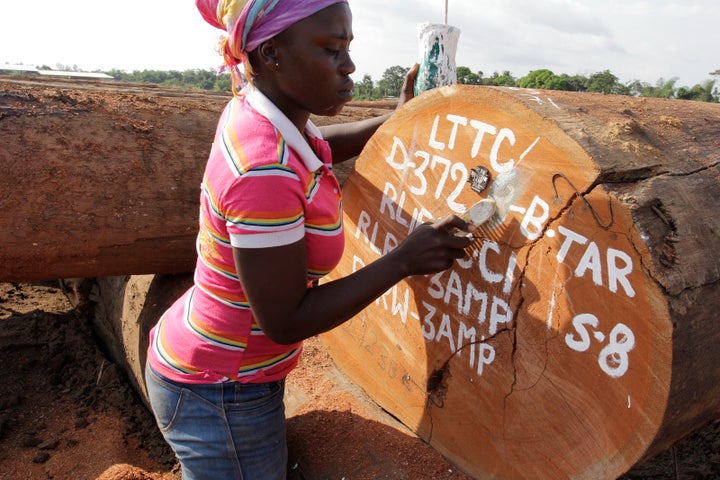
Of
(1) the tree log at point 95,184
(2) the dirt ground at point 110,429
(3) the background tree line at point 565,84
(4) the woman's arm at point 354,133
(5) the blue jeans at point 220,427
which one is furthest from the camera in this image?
(3) the background tree line at point 565,84

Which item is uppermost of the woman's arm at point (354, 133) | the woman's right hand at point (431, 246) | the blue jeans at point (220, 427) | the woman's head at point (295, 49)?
the woman's head at point (295, 49)

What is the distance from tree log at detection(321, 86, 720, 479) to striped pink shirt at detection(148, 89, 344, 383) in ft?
1.21

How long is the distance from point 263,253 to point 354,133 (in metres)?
0.93

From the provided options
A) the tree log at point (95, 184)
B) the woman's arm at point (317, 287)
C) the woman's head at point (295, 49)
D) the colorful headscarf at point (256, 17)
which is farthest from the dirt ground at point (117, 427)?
the colorful headscarf at point (256, 17)

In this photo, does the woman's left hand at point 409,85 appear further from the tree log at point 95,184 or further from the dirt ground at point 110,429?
the dirt ground at point 110,429

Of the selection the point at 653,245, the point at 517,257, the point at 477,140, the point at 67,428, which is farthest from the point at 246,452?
the point at 67,428

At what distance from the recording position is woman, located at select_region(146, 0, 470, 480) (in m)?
1.35

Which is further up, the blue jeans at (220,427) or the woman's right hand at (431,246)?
the woman's right hand at (431,246)

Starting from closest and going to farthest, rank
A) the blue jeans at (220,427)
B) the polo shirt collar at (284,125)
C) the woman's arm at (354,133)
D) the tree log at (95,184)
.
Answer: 1. the polo shirt collar at (284,125)
2. the blue jeans at (220,427)
3. the woman's arm at (354,133)
4. the tree log at (95,184)

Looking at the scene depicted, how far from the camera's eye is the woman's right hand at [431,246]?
1.50 metres

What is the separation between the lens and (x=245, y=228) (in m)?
1.32

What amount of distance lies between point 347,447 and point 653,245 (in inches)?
45.0

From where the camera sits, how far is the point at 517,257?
5.05ft

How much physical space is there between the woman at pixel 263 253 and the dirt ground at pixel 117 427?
0.92 ft
